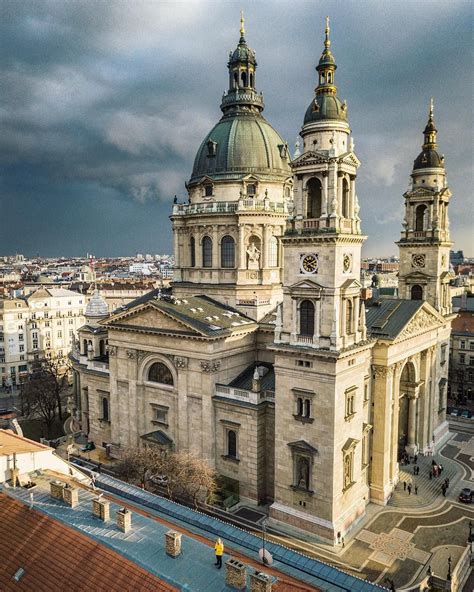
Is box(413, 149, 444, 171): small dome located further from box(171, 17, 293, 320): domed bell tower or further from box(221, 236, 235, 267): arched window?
box(221, 236, 235, 267): arched window

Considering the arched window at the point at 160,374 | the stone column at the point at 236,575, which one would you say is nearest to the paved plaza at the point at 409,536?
the arched window at the point at 160,374

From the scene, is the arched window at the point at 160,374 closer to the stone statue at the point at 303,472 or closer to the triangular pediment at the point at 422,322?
the stone statue at the point at 303,472

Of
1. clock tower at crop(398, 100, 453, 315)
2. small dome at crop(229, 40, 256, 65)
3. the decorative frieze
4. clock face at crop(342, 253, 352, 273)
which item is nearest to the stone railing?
the decorative frieze

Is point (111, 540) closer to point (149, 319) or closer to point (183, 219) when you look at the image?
point (149, 319)

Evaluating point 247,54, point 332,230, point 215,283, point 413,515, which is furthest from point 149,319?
point 247,54

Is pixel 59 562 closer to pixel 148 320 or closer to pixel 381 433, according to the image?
pixel 148 320

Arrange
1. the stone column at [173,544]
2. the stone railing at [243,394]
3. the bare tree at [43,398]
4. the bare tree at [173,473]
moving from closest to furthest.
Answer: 1. the stone column at [173,544]
2. the bare tree at [173,473]
3. the stone railing at [243,394]
4. the bare tree at [43,398]
